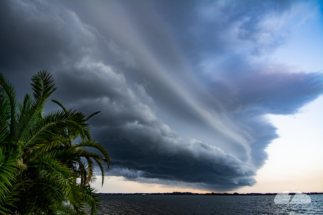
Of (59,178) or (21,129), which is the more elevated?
(21,129)

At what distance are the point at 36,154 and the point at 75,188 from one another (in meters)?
2.61

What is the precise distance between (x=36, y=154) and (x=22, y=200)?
6.46ft

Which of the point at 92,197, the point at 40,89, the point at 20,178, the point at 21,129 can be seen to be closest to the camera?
the point at 20,178

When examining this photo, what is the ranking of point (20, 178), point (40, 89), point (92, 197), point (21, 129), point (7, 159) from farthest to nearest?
point (92, 197)
point (40, 89)
point (21, 129)
point (20, 178)
point (7, 159)

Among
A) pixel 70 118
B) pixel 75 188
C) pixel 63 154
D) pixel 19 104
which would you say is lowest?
pixel 75 188

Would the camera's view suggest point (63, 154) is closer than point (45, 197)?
No

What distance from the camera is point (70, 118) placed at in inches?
343

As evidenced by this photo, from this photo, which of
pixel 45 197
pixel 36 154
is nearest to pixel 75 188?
pixel 45 197

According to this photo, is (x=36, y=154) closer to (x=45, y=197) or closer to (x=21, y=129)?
(x=21, y=129)

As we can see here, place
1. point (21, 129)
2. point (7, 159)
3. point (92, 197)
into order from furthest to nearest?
point (92, 197)
point (21, 129)
point (7, 159)

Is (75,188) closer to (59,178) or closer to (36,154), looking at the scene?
(59,178)

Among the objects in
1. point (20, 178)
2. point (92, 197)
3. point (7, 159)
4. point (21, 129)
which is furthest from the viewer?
point (92, 197)

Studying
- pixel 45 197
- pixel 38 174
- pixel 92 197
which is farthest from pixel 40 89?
pixel 92 197

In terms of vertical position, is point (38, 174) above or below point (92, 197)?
above
